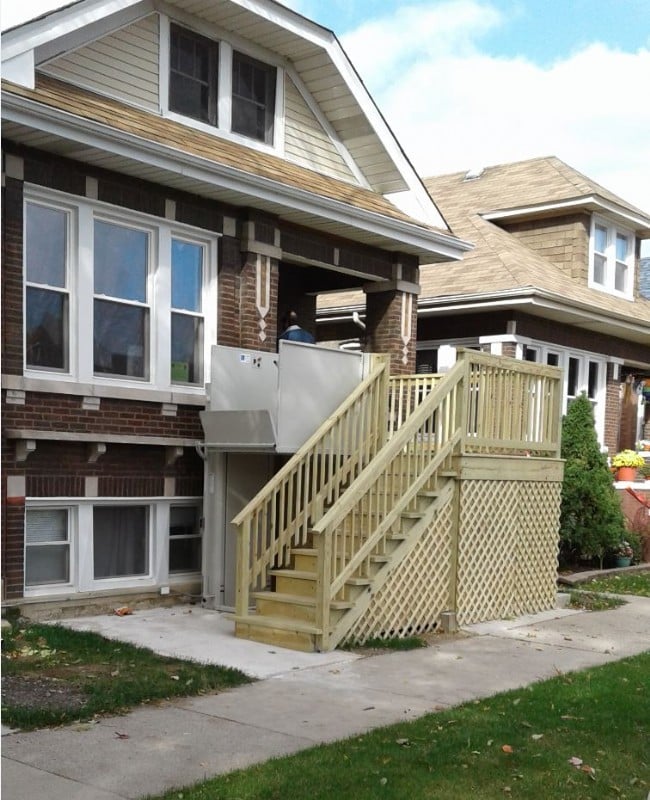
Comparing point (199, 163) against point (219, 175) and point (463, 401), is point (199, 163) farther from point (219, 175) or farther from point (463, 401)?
point (463, 401)

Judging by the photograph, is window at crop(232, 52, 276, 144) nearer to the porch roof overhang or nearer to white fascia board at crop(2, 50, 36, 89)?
white fascia board at crop(2, 50, 36, 89)

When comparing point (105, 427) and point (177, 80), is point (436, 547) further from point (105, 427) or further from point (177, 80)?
point (177, 80)

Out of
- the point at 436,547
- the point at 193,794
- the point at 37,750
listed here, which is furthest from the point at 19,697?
the point at 436,547

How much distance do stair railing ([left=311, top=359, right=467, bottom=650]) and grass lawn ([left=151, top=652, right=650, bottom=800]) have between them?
6.75 ft

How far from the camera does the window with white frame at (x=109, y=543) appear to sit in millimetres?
9891

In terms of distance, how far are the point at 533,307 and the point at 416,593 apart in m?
8.36

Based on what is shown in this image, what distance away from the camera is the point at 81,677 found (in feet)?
24.1

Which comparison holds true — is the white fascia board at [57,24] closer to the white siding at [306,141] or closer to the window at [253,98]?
the window at [253,98]

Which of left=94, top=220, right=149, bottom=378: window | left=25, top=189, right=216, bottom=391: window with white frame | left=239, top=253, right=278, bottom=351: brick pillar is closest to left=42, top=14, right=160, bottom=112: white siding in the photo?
left=25, top=189, right=216, bottom=391: window with white frame

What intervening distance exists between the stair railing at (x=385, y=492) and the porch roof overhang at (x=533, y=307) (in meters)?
6.08

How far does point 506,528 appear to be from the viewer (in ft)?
36.0

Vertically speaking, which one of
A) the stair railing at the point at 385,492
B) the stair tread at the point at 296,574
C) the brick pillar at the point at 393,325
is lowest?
the stair tread at the point at 296,574

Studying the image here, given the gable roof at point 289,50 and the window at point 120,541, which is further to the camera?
the window at point 120,541

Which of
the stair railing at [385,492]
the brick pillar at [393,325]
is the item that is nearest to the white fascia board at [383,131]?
the brick pillar at [393,325]
